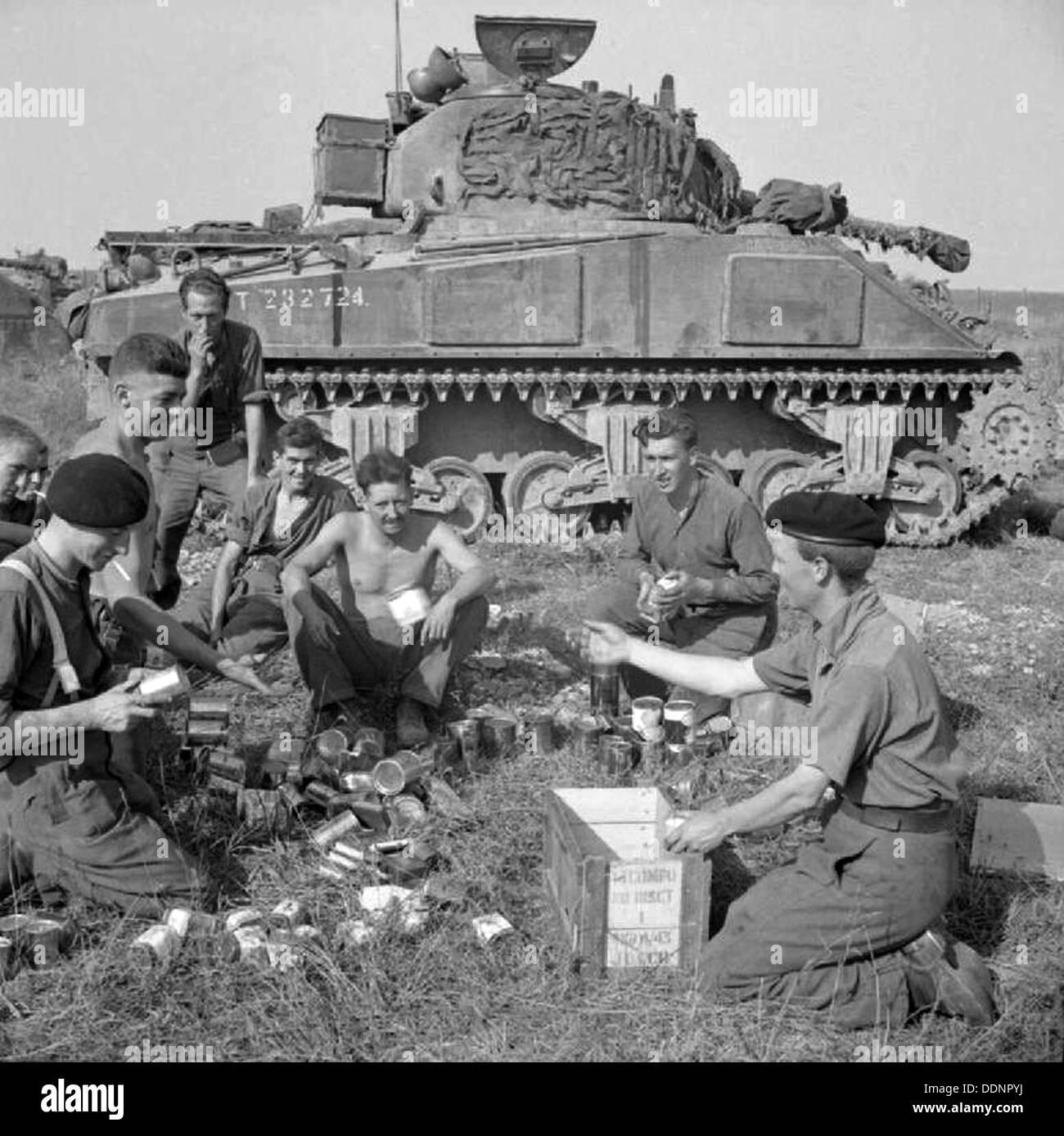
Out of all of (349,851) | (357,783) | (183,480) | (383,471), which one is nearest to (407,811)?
(357,783)

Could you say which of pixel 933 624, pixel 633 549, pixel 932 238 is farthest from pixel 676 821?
pixel 932 238

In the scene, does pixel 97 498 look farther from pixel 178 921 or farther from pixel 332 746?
pixel 332 746

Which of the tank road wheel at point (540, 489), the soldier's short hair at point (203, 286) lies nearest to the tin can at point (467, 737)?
the soldier's short hair at point (203, 286)

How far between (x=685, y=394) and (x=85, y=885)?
8.02 meters

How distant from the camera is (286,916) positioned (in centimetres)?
415

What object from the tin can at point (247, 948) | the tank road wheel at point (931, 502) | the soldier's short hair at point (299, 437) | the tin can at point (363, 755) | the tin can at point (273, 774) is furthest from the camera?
the tank road wheel at point (931, 502)

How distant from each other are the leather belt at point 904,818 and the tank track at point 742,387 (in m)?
7.41

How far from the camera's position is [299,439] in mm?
6859

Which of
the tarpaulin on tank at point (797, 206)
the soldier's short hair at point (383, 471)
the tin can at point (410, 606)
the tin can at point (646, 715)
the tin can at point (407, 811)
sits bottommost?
the tin can at point (407, 811)

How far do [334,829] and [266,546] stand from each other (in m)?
2.65

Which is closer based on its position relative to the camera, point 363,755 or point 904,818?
point 904,818

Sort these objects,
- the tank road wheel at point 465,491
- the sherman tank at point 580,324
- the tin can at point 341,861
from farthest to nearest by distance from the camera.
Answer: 1. the tank road wheel at point 465,491
2. the sherman tank at point 580,324
3. the tin can at point 341,861

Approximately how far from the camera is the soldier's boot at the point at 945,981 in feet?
12.2

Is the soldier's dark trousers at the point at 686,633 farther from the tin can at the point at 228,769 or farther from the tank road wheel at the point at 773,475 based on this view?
the tank road wheel at the point at 773,475
